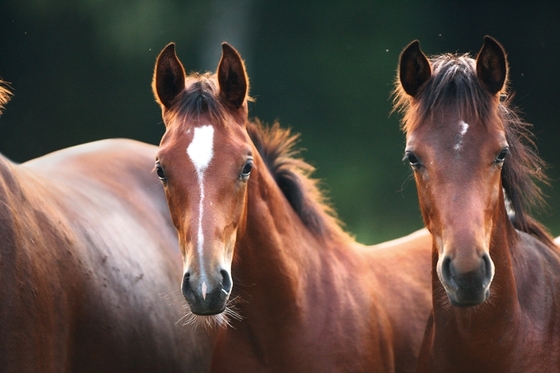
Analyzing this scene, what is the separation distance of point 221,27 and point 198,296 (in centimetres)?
419

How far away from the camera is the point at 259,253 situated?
303 centimetres

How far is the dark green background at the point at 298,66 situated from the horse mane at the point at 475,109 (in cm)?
321

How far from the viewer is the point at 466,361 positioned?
8.80 feet

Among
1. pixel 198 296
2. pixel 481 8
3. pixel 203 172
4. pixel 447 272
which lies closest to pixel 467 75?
pixel 447 272

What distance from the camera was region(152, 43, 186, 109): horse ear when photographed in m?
2.99

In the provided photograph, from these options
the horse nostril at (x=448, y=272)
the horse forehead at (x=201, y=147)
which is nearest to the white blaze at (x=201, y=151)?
the horse forehead at (x=201, y=147)

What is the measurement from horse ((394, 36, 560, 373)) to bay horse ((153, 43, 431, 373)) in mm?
454

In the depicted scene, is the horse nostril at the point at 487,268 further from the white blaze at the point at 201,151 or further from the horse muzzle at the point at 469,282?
the white blaze at the point at 201,151

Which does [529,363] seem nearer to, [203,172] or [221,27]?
[203,172]

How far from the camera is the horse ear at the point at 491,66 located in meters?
2.63

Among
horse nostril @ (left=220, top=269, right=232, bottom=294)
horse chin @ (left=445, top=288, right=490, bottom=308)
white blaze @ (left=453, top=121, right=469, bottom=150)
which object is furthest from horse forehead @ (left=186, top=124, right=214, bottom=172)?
horse chin @ (left=445, top=288, right=490, bottom=308)

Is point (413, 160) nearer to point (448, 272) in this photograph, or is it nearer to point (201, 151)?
point (448, 272)

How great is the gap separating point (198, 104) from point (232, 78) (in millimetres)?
215

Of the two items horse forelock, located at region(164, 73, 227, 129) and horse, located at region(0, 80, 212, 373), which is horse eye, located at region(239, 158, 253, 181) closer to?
horse forelock, located at region(164, 73, 227, 129)
